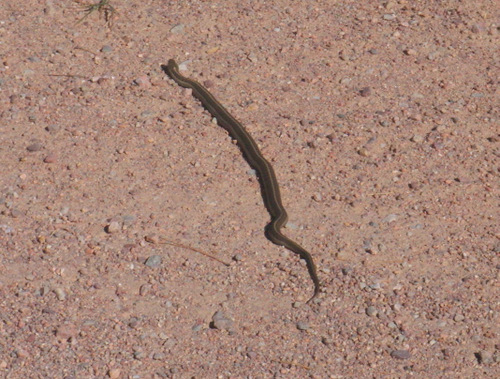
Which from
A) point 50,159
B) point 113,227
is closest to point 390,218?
point 113,227

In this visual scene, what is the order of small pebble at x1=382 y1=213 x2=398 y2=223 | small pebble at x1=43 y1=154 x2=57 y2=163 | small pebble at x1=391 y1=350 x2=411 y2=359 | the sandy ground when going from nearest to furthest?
small pebble at x1=391 y1=350 x2=411 y2=359 < the sandy ground < small pebble at x1=382 y1=213 x2=398 y2=223 < small pebble at x1=43 y1=154 x2=57 y2=163

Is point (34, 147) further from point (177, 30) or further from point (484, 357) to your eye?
point (484, 357)

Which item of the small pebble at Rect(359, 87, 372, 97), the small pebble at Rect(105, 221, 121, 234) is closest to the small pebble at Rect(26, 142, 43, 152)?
the small pebble at Rect(105, 221, 121, 234)

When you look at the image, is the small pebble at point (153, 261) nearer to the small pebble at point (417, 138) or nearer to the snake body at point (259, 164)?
the snake body at point (259, 164)

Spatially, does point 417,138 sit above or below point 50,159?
above

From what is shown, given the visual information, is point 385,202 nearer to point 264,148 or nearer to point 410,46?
point 264,148

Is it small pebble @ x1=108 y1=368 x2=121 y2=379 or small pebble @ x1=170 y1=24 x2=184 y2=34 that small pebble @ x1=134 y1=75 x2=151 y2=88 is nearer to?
small pebble @ x1=170 y1=24 x2=184 y2=34

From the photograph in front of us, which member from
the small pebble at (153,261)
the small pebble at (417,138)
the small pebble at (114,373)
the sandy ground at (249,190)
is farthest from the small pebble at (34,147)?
the small pebble at (417,138)
